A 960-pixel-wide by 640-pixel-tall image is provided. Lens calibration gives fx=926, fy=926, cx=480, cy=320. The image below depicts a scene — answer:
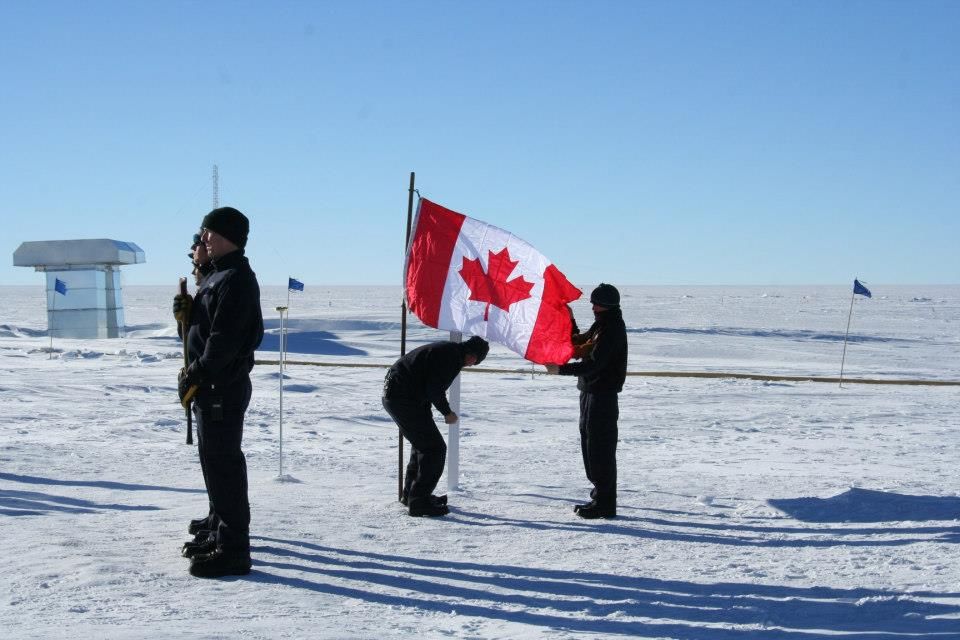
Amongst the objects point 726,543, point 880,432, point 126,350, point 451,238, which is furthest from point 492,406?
point 126,350

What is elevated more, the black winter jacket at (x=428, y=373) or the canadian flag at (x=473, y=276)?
the canadian flag at (x=473, y=276)

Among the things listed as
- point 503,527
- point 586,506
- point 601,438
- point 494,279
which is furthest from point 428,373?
point 586,506

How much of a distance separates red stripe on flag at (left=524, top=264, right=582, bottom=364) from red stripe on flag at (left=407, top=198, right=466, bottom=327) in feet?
2.57

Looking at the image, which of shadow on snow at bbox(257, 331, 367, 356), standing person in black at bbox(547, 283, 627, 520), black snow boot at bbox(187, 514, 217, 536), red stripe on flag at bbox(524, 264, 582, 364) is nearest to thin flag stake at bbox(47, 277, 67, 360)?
shadow on snow at bbox(257, 331, 367, 356)

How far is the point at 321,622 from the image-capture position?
422 centimetres

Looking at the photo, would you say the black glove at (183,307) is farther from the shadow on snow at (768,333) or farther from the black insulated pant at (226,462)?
the shadow on snow at (768,333)

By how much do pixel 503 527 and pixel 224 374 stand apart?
→ 8.18 ft

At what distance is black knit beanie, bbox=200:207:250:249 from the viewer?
5.05 metres

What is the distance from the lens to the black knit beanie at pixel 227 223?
505 cm

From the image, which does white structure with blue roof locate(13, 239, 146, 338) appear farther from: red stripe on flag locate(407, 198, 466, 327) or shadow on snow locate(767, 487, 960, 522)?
shadow on snow locate(767, 487, 960, 522)

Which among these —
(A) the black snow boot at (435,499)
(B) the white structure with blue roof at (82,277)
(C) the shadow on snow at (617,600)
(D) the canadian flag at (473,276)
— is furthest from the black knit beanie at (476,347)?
(B) the white structure with blue roof at (82,277)

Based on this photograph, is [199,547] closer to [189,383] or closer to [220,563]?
[220,563]

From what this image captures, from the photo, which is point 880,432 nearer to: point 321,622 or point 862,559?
point 862,559

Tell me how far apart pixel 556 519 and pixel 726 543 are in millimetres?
1272
